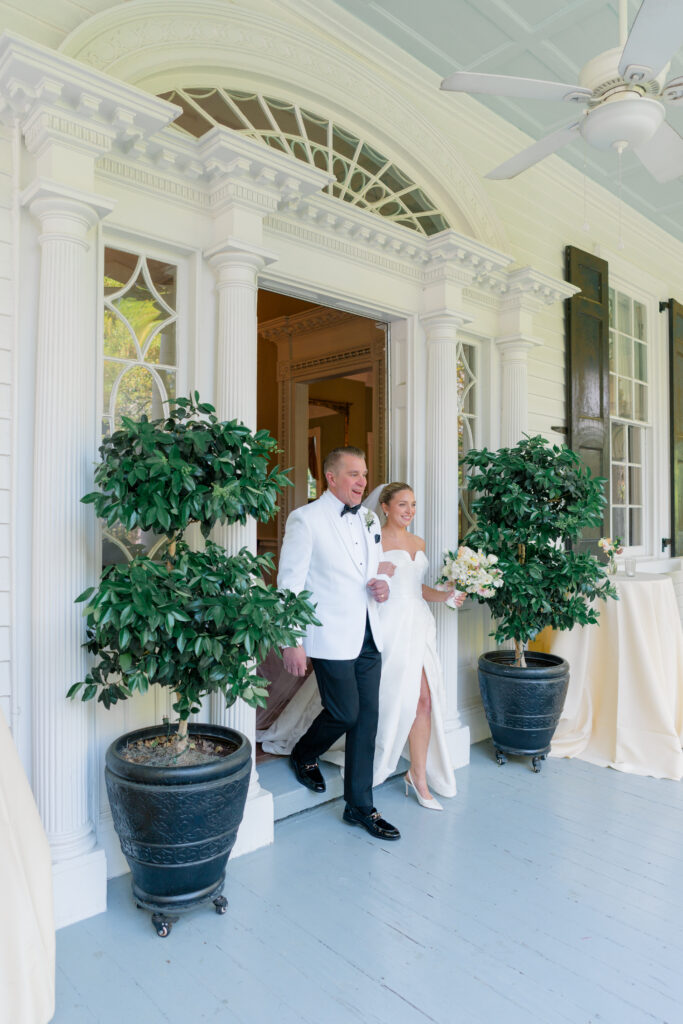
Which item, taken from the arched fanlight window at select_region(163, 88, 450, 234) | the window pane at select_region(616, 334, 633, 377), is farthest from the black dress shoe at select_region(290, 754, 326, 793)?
the window pane at select_region(616, 334, 633, 377)

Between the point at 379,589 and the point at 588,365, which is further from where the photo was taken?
the point at 588,365

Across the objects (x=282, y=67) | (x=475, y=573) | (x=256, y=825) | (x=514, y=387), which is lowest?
(x=256, y=825)

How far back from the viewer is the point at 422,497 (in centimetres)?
409

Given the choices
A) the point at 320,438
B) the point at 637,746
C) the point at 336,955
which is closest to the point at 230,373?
the point at 336,955

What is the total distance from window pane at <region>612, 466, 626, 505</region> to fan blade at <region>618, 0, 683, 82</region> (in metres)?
4.03

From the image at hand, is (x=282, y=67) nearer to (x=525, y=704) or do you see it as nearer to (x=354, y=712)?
(x=354, y=712)

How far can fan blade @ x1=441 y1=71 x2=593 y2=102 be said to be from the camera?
2.65 metres

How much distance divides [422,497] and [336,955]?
241 cm

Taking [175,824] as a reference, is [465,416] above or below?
above

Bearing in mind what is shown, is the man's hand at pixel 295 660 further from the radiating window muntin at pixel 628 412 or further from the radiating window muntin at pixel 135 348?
the radiating window muntin at pixel 628 412

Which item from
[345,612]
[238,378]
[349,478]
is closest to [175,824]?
[345,612]

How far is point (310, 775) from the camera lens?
3.44 m

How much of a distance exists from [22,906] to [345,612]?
1.68 meters

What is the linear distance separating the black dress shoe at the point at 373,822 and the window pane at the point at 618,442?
4.18 m
